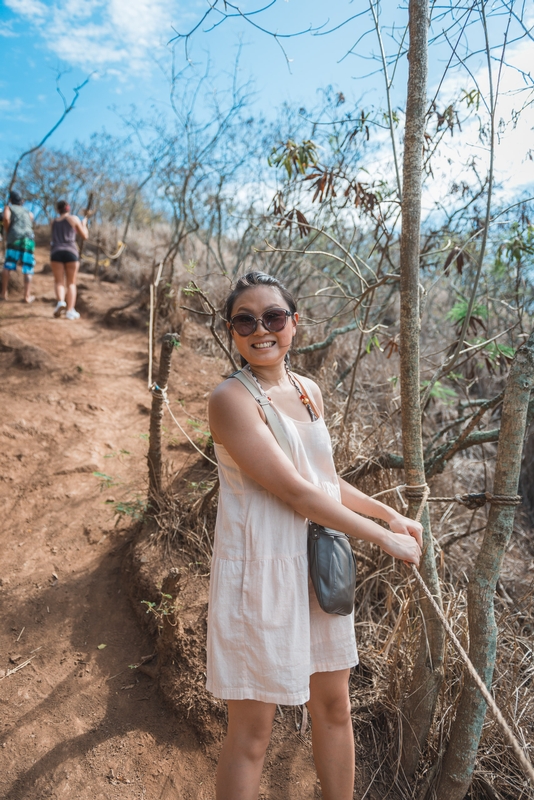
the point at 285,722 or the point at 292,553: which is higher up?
the point at 292,553

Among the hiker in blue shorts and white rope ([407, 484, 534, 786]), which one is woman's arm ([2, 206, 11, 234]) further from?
white rope ([407, 484, 534, 786])

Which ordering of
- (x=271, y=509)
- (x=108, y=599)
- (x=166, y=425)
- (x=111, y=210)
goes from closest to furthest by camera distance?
1. (x=271, y=509)
2. (x=108, y=599)
3. (x=166, y=425)
4. (x=111, y=210)

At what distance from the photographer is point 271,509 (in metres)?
1.38

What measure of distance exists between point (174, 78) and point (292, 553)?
793 centimetres

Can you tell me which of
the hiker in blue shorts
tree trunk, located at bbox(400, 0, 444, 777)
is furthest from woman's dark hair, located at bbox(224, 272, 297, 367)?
the hiker in blue shorts

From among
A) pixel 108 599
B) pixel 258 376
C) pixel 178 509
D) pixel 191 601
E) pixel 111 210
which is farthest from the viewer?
pixel 111 210

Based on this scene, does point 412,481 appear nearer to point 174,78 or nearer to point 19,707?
point 19,707

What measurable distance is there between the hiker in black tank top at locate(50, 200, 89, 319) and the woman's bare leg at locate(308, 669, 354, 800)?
6007 millimetres

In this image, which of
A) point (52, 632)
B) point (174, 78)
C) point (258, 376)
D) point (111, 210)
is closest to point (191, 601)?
point (52, 632)

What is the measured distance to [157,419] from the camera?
2941mm

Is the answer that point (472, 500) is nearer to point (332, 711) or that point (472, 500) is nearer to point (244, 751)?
point (332, 711)

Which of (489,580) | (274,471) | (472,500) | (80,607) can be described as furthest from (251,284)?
(80,607)

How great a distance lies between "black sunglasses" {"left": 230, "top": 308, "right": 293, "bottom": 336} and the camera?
4.93 feet

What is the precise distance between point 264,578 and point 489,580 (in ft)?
2.92
